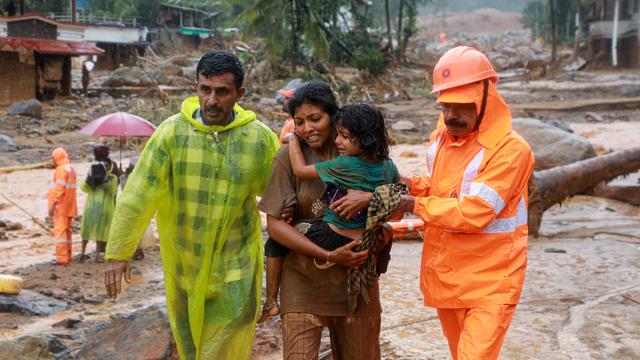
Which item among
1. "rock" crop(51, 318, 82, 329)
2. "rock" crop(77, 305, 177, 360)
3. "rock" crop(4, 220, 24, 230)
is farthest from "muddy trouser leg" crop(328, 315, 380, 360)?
"rock" crop(4, 220, 24, 230)

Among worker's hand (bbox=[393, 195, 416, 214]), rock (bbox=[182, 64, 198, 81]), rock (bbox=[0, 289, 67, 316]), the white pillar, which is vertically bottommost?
rock (bbox=[0, 289, 67, 316])

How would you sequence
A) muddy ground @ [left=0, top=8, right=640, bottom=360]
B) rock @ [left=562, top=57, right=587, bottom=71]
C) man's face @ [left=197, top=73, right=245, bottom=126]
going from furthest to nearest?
rock @ [left=562, top=57, right=587, bottom=71]
muddy ground @ [left=0, top=8, right=640, bottom=360]
man's face @ [left=197, top=73, right=245, bottom=126]

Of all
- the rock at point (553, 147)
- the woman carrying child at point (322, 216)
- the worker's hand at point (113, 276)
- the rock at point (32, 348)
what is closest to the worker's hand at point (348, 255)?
the woman carrying child at point (322, 216)

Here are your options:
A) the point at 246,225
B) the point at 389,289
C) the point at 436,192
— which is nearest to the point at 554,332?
the point at 389,289

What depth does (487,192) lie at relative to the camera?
10.3ft

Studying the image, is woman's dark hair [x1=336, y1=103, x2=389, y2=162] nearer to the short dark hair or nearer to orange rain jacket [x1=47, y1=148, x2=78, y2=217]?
the short dark hair

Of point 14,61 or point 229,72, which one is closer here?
point 229,72

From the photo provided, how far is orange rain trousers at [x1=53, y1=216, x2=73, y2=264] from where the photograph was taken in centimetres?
857

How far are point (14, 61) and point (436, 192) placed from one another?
78.2 ft

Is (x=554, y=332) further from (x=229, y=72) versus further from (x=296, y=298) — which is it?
(x=229, y=72)

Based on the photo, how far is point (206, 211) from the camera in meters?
3.51

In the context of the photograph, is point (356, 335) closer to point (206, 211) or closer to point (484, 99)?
point (206, 211)

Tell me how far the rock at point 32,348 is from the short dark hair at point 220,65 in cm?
240

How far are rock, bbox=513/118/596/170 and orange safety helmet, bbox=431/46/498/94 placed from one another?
29.2 feet
